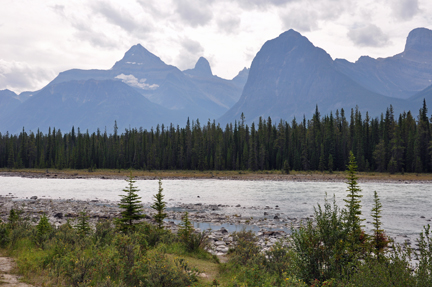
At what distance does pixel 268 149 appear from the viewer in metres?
109

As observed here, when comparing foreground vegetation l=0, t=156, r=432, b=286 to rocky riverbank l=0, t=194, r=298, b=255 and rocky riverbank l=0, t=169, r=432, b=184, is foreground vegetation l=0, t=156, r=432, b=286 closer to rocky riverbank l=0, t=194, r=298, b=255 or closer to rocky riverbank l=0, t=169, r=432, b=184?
rocky riverbank l=0, t=194, r=298, b=255

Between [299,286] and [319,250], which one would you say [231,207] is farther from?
[299,286]

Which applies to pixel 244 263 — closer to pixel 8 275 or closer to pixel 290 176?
pixel 8 275

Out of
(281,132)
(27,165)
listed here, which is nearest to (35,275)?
(281,132)

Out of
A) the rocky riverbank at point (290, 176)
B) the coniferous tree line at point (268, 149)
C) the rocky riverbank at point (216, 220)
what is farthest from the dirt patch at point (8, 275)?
the coniferous tree line at point (268, 149)

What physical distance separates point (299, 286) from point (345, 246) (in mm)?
2798

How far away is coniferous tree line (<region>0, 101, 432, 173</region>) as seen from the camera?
291 ft

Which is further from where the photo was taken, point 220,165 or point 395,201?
point 220,165

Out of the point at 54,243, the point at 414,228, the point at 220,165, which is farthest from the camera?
the point at 220,165

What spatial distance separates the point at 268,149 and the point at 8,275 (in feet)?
337

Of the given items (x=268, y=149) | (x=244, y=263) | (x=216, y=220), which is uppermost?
(x=268, y=149)

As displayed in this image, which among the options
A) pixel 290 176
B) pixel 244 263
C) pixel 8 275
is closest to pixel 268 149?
pixel 290 176

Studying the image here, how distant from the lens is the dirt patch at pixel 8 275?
339 inches

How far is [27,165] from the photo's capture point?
125688mm
